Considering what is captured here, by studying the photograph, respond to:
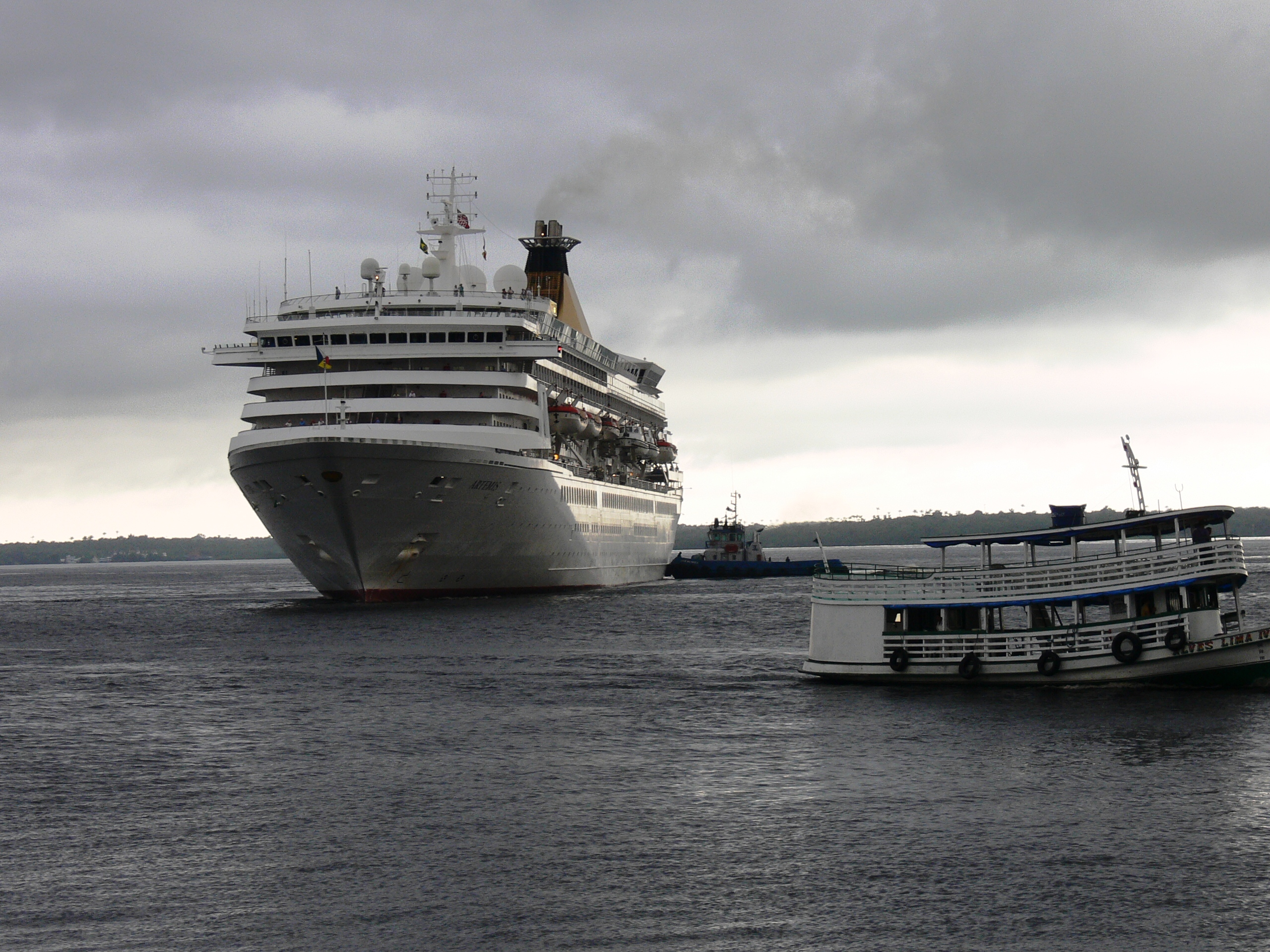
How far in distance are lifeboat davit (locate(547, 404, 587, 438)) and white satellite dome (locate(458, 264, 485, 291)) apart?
1340cm

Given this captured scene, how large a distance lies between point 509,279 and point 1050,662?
6573 cm

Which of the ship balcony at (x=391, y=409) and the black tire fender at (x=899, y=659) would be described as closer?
the black tire fender at (x=899, y=659)

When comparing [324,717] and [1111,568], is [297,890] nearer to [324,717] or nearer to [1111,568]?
[324,717]

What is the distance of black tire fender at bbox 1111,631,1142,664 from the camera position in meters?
35.2

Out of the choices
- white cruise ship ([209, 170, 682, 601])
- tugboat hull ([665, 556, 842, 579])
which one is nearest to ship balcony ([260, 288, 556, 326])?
white cruise ship ([209, 170, 682, 601])

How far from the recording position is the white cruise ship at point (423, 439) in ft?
208

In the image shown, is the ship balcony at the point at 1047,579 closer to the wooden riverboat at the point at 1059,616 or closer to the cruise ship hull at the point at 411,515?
the wooden riverboat at the point at 1059,616

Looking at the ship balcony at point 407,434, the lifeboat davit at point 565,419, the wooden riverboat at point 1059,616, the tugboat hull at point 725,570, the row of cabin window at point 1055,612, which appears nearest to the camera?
the wooden riverboat at point 1059,616

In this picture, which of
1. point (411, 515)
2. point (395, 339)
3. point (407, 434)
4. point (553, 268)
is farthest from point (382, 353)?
point (553, 268)


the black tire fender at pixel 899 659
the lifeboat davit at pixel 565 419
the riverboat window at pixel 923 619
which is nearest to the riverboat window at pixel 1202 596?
the riverboat window at pixel 923 619

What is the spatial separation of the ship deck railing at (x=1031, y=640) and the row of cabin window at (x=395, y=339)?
40.6 metres

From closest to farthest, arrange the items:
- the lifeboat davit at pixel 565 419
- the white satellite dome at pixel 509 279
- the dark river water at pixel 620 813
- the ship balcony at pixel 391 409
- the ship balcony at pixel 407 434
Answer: the dark river water at pixel 620 813 → the ship balcony at pixel 407 434 → the ship balcony at pixel 391 409 → the lifeboat davit at pixel 565 419 → the white satellite dome at pixel 509 279

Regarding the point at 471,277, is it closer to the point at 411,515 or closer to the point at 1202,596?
the point at 411,515

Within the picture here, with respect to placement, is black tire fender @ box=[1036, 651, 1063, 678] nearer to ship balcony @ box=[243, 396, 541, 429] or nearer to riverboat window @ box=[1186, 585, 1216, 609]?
riverboat window @ box=[1186, 585, 1216, 609]
